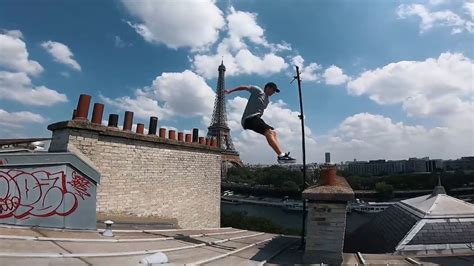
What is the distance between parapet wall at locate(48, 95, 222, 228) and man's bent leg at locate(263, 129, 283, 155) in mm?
4970

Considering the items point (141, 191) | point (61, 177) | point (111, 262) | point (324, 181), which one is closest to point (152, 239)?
point (111, 262)

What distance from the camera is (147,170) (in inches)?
439

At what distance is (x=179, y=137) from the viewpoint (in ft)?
46.3

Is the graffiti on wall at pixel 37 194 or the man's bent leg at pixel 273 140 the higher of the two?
the man's bent leg at pixel 273 140

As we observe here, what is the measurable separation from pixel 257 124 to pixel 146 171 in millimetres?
6013

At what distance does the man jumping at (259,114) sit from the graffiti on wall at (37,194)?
145 inches

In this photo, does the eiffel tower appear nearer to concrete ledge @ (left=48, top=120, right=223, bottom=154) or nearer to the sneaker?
concrete ledge @ (left=48, top=120, right=223, bottom=154)

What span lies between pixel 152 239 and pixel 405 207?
8484 millimetres

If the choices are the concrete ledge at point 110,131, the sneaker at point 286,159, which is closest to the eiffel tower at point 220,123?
the concrete ledge at point 110,131

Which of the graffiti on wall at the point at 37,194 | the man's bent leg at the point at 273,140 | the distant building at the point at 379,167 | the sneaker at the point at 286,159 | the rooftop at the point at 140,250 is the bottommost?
the rooftop at the point at 140,250

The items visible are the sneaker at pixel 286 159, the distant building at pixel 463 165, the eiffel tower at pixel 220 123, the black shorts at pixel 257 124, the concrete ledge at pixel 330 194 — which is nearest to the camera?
the concrete ledge at pixel 330 194

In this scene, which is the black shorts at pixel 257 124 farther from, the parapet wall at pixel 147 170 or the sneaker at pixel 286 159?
the parapet wall at pixel 147 170

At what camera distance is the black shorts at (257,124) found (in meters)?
6.45

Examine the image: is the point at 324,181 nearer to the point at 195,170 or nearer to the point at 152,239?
the point at 152,239
